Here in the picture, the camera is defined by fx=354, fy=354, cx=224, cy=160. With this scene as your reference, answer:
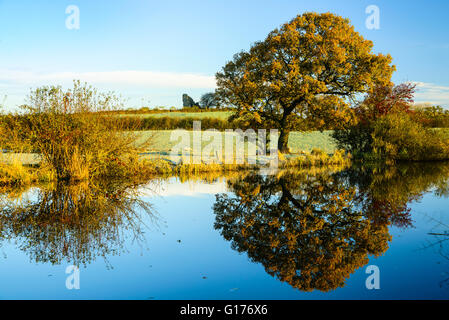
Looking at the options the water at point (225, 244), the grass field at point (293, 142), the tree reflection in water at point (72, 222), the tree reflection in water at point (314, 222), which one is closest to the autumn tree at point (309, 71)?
the grass field at point (293, 142)

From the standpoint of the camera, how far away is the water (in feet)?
12.7

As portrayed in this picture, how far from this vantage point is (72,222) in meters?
6.48

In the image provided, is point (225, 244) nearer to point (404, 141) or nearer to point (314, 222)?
point (314, 222)

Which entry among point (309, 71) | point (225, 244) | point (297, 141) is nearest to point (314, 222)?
point (225, 244)

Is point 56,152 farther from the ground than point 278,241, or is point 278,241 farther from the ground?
point 56,152

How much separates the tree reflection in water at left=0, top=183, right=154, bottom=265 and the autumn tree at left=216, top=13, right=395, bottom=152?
441 inches

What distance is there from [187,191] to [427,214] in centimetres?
612

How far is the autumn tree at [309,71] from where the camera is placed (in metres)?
18.3

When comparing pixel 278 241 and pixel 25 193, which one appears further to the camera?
pixel 25 193

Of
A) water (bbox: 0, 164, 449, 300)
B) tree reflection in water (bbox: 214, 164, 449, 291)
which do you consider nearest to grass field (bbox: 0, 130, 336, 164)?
water (bbox: 0, 164, 449, 300)

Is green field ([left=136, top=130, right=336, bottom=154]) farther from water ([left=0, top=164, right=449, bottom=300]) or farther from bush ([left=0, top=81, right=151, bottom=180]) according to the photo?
water ([left=0, top=164, right=449, bottom=300])
